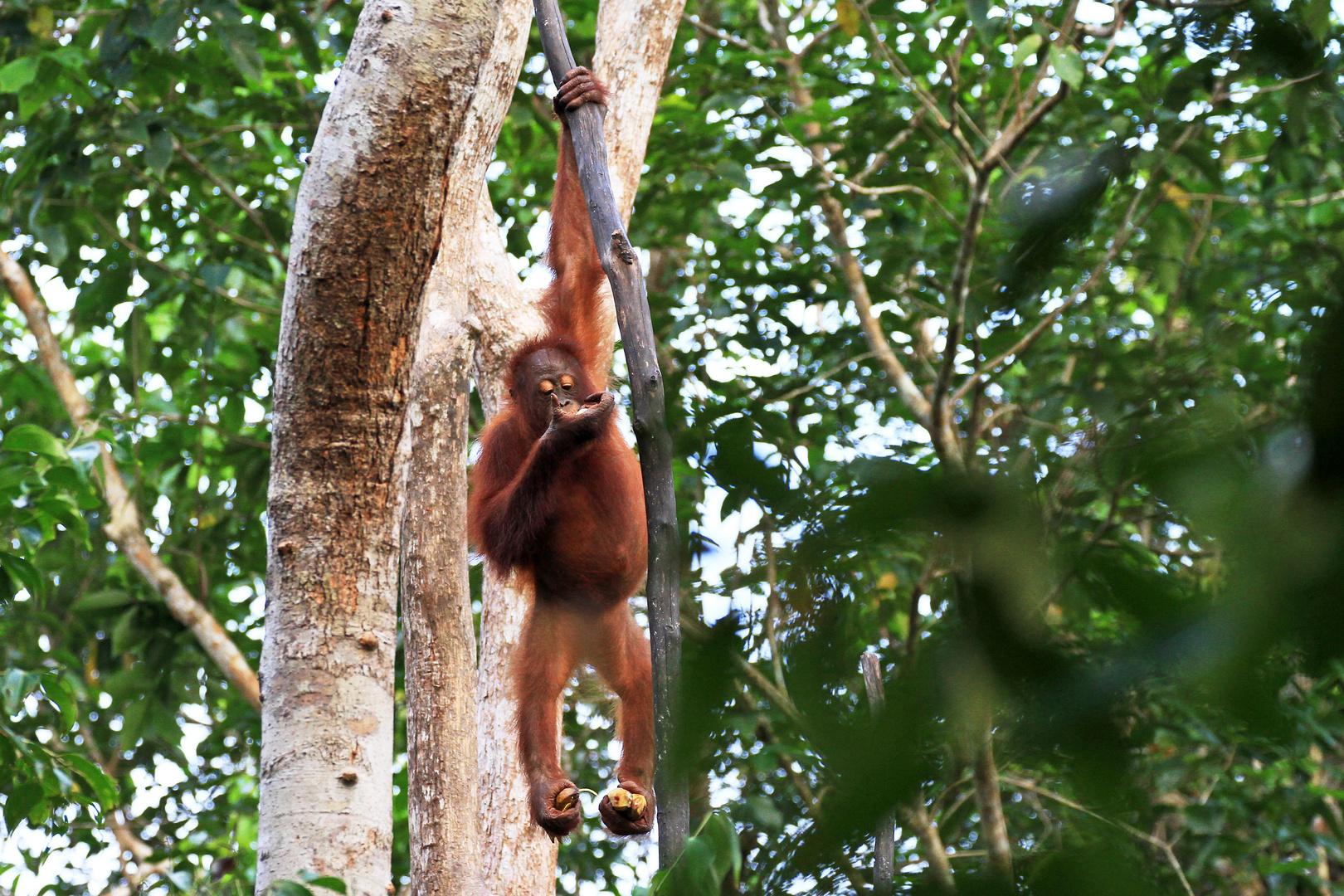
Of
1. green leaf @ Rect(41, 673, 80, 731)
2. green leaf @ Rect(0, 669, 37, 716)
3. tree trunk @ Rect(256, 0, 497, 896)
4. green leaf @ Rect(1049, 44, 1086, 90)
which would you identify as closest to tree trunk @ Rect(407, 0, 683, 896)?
tree trunk @ Rect(256, 0, 497, 896)

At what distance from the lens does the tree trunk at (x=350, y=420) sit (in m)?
2.49

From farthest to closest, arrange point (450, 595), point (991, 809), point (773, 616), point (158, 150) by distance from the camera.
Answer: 1. point (158, 150)
2. point (450, 595)
3. point (773, 616)
4. point (991, 809)

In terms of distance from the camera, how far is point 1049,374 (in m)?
1.08

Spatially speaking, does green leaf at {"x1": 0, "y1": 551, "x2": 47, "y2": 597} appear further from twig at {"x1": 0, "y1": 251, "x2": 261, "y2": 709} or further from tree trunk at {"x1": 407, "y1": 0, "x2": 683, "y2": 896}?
twig at {"x1": 0, "y1": 251, "x2": 261, "y2": 709}

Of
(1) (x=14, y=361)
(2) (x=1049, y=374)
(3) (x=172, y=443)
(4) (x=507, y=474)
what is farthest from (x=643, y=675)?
(1) (x=14, y=361)

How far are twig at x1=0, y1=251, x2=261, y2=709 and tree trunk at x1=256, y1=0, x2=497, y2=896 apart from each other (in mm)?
2719

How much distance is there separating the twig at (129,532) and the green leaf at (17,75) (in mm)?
1512

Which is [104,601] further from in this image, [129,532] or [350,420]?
[350,420]

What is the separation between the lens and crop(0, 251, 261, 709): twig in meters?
5.34

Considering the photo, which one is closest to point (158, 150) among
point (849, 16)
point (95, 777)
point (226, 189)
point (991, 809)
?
point (226, 189)

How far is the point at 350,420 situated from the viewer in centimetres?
258

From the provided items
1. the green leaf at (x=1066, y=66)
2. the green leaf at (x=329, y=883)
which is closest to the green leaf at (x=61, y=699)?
the green leaf at (x=329, y=883)

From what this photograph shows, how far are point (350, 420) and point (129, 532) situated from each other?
371 centimetres

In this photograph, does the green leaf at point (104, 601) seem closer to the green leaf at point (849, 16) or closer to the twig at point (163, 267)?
the twig at point (163, 267)
